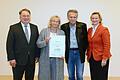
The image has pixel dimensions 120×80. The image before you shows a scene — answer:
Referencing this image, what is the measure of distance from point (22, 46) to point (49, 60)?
45cm

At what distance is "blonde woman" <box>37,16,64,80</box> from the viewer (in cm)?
343

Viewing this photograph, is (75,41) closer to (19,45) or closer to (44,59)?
(44,59)

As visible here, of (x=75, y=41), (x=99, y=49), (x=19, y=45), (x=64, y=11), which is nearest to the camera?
(x=19, y=45)

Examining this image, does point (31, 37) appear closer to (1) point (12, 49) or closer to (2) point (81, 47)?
(1) point (12, 49)

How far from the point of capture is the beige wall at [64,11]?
5695 mm

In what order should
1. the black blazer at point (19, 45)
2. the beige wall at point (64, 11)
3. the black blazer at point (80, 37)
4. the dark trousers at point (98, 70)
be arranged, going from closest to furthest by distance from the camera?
the black blazer at point (19, 45), the dark trousers at point (98, 70), the black blazer at point (80, 37), the beige wall at point (64, 11)

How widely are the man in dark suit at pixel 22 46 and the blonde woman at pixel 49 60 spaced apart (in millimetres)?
123

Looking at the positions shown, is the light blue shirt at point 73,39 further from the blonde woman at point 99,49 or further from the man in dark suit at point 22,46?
the man in dark suit at point 22,46

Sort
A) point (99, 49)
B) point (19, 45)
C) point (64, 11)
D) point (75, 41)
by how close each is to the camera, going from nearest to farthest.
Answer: point (19, 45)
point (99, 49)
point (75, 41)
point (64, 11)

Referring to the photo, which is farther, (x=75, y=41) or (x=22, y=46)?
(x=75, y=41)

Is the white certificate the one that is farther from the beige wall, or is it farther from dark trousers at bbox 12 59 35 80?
the beige wall

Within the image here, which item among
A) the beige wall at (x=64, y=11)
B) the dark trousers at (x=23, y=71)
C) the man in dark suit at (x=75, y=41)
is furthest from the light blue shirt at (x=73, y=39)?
the beige wall at (x=64, y=11)

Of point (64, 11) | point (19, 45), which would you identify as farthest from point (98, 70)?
point (64, 11)

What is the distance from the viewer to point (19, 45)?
340 cm
